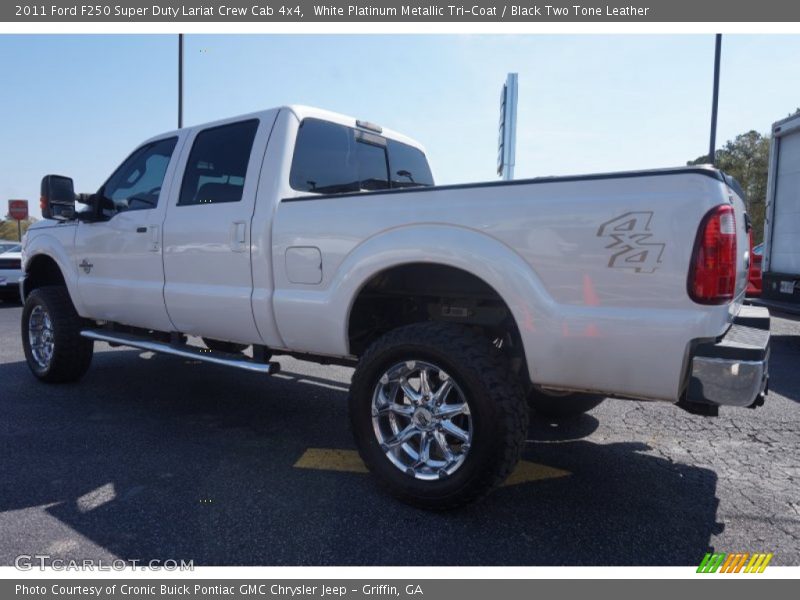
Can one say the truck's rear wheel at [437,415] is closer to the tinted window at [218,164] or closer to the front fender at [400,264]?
the front fender at [400,264]

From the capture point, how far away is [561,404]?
426 centimetres

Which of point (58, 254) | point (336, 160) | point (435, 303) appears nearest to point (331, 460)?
point (435, 303)

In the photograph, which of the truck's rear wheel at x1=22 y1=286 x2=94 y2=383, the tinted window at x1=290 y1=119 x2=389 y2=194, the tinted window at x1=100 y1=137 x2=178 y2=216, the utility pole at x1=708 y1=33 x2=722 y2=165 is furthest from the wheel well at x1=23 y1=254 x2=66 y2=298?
the utility pole at x1=708 y1=33 x2=722 y2=165

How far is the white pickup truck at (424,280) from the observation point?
2318 mm

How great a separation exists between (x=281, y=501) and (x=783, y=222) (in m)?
7.73

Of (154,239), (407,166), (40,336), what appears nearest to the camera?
(154,239)

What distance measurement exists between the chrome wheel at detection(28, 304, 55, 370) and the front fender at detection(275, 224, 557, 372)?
2.96 metres

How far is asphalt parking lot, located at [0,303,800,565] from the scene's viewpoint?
249 cm

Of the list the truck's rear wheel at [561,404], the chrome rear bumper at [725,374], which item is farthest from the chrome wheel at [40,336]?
the chrome rear bumper at [725,374]

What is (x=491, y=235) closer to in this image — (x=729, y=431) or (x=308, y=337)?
(x=308, y=337)

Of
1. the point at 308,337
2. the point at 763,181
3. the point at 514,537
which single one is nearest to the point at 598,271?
the point at 514,537

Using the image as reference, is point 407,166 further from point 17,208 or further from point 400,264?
point 17,208

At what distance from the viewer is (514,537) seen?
2.58 meters

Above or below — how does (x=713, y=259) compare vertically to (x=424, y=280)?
above
